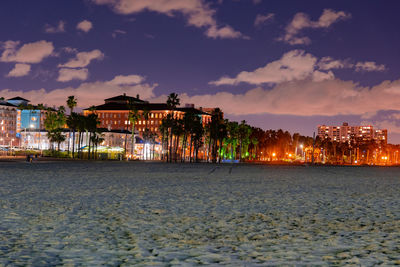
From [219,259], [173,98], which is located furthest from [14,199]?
[173,98]

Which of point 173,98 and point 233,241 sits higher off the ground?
point 173,98

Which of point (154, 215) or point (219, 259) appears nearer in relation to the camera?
point (219, 259)

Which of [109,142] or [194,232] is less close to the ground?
[109,142]

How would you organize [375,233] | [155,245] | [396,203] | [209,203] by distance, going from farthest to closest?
[396,203] → [209,203] → [375,233] → [155,245]

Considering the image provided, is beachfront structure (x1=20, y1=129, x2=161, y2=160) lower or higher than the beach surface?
higher

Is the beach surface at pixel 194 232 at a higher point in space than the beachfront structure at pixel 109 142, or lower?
lower

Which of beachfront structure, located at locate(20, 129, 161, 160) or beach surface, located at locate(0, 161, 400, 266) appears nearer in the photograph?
beach surface, located at locate(0, 161, 400, 266)

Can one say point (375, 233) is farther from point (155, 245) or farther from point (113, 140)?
point (113, 140)

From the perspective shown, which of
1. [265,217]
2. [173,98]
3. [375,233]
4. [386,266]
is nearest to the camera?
[386,266]

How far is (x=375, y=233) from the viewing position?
970cm

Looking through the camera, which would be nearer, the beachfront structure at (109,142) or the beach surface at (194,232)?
the beach surface at (194,232)

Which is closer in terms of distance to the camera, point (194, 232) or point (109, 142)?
point (194, 232)

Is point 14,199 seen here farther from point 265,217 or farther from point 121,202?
point 265,217

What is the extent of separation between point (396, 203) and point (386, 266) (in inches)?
410
